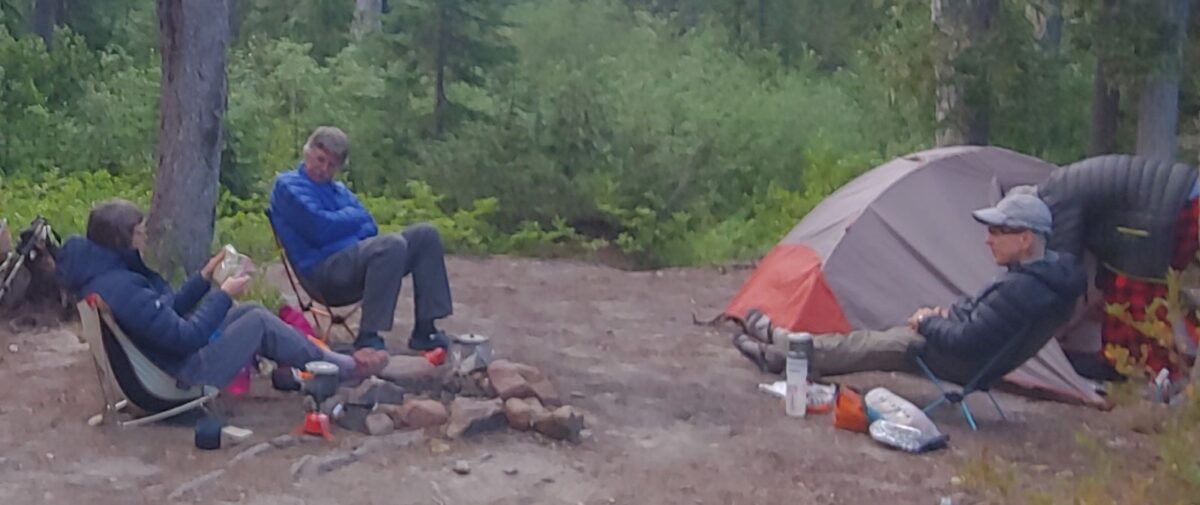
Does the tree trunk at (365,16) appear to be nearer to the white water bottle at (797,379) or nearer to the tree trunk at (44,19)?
the tree trunk at (44,19)

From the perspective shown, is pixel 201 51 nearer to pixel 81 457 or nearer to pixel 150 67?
pixel 81 457

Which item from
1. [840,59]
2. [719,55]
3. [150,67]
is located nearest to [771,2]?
[840,59]

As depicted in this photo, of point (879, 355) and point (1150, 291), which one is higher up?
point (1150, 291)

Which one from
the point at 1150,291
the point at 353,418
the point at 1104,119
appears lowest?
the point at 353,418

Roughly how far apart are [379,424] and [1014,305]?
271 centimetres

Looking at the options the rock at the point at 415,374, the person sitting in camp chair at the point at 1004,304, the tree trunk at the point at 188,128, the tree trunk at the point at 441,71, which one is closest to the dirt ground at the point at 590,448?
the person sitting in camp chair at the point at 1004,304

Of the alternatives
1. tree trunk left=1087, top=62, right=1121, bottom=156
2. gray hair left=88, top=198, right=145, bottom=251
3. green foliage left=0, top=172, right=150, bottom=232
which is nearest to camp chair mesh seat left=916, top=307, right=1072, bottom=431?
gray hair left=88, top=198, right=145, bottom=251

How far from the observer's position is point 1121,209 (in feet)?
23.1

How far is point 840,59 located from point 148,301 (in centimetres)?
1843

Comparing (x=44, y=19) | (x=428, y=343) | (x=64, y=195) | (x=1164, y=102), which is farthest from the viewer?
(x=44, y=19)

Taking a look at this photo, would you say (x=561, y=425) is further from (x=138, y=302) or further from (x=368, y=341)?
(x=138, y=302)

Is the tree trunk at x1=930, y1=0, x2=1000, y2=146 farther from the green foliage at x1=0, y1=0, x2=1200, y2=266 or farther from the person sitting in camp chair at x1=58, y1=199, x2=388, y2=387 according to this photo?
the person sitting in camp chair at x1=58, y1=199, x2=388, y2=387

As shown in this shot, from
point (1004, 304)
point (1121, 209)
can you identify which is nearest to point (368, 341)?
point (1004, 304)

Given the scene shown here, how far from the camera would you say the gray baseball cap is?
597 centimetres
